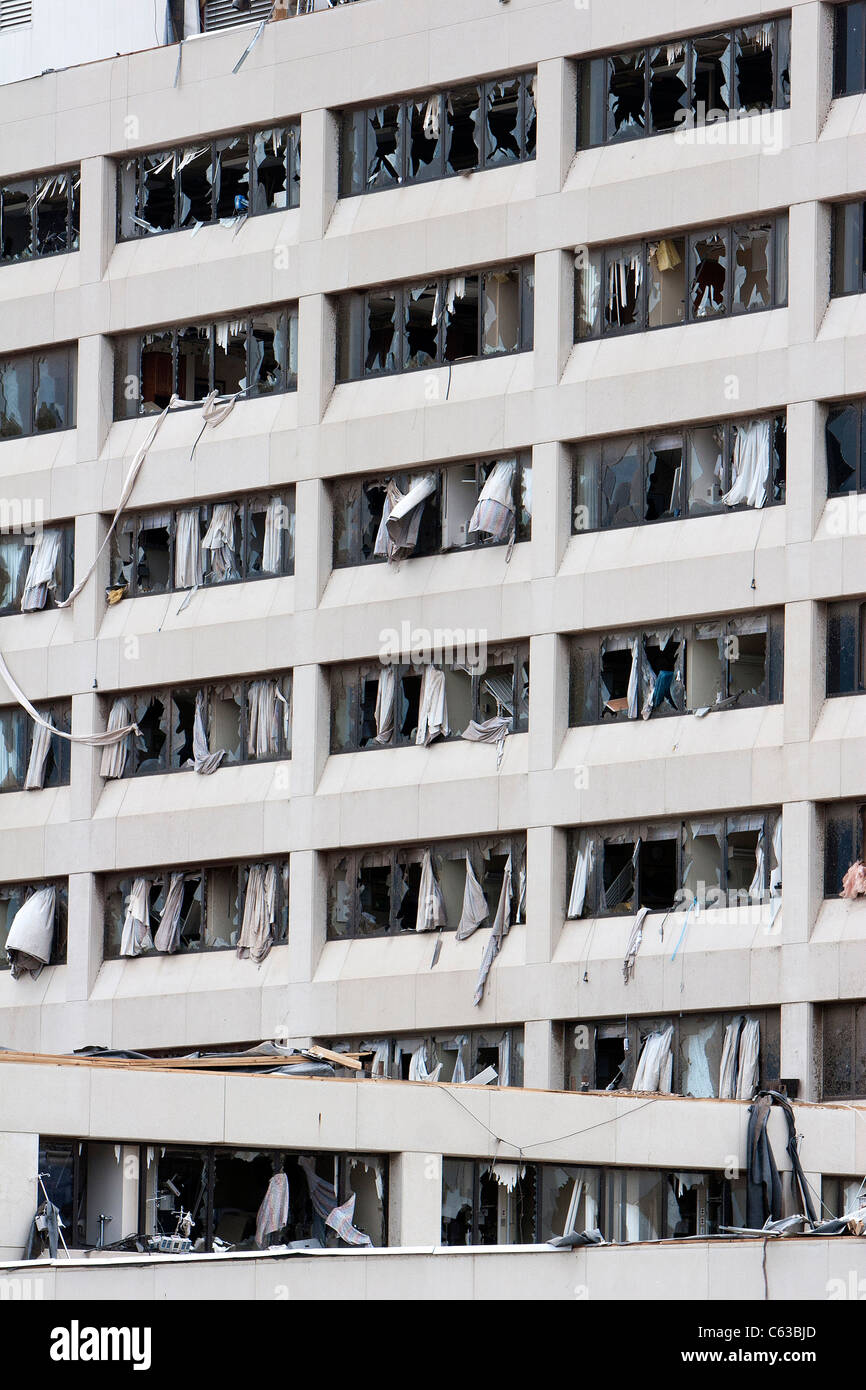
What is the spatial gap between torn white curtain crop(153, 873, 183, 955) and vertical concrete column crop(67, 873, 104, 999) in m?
1.43

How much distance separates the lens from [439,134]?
6391 centimetres

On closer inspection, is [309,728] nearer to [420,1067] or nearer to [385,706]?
[385,706]

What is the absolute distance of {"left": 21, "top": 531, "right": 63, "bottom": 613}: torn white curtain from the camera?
6775 centimetres

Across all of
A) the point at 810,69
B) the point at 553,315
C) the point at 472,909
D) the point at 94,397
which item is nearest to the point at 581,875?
the point at 472,909

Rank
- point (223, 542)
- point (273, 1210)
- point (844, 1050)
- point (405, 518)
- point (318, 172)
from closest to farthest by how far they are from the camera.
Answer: point (273, 1210) → point (844, 1050) → point (405, 518) → point (318, 172) → point (223, 542)

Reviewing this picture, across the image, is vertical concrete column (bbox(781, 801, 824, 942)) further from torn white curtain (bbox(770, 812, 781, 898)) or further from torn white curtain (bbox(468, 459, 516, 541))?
torn white curtain (bbox(468, 459, 516, 541))

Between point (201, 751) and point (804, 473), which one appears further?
point (201, 751)

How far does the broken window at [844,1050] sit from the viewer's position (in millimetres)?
56844

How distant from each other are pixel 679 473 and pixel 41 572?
15.1m

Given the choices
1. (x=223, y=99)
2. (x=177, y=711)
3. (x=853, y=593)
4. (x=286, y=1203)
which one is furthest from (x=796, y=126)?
(x=286, y=1203)

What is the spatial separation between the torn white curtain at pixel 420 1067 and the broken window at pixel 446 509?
9.71m

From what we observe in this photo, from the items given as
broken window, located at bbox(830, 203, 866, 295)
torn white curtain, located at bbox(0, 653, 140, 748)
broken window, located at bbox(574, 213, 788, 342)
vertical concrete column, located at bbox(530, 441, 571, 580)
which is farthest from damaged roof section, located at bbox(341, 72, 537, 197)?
torn white curtain, located at bbox(0, 653, 140, 748)

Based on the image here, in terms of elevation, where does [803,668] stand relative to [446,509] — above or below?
below

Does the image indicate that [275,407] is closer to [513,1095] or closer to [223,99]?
[223,99]
